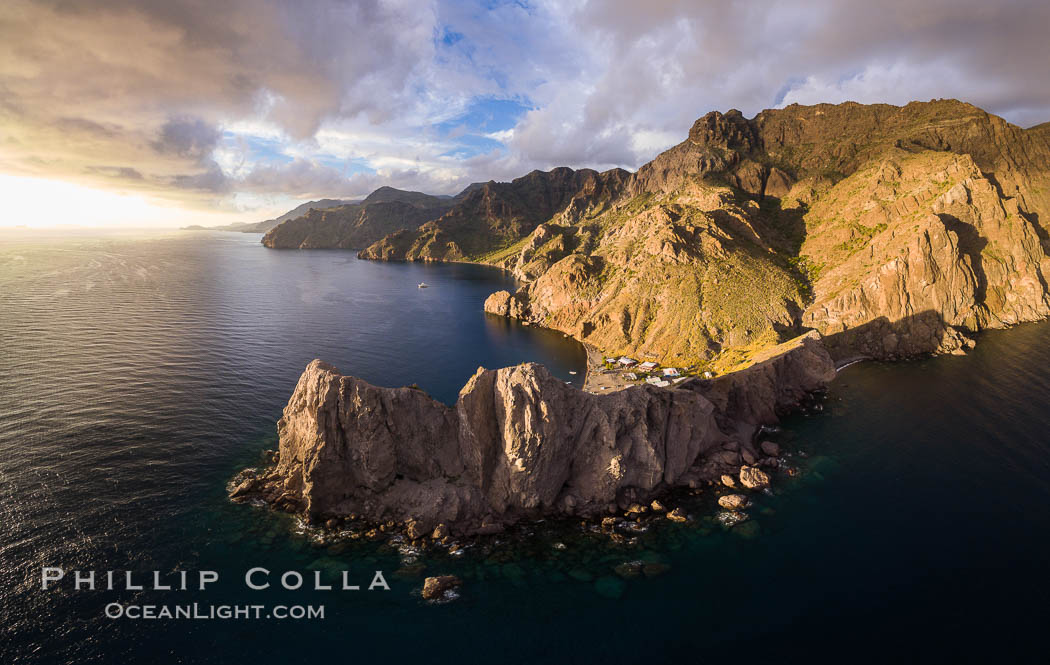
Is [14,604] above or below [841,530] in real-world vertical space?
below

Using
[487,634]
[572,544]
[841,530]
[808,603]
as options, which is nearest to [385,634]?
[487,634]

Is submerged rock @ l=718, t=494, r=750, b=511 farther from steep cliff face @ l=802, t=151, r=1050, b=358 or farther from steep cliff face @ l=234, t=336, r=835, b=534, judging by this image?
steep cliff face @ l=802, t=151, r=1050, b=358

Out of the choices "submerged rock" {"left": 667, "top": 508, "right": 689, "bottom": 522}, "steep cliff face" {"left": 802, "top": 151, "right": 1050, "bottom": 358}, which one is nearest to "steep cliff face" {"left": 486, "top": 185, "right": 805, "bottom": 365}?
"steep cliff face" {"left": 802, "top": 151, "right": 1050, "bottom": 358}

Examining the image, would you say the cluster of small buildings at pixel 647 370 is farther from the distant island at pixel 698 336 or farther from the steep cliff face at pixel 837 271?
the steep cliff face at pixel 837 271

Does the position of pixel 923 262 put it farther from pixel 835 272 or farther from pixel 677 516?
pixel 677 516

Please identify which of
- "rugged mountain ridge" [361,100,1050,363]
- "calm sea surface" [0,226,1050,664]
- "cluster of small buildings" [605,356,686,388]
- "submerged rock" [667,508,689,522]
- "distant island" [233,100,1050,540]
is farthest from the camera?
"rugged mountain ridge" [361,100,1050,363]

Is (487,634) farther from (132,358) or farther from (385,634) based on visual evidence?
(132,358)

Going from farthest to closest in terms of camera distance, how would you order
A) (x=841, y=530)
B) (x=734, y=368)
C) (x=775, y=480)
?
(x=734, y=368), (x=775, y=480), (x=841, y=530)

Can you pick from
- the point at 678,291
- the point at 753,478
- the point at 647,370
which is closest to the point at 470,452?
the point at 753,478
